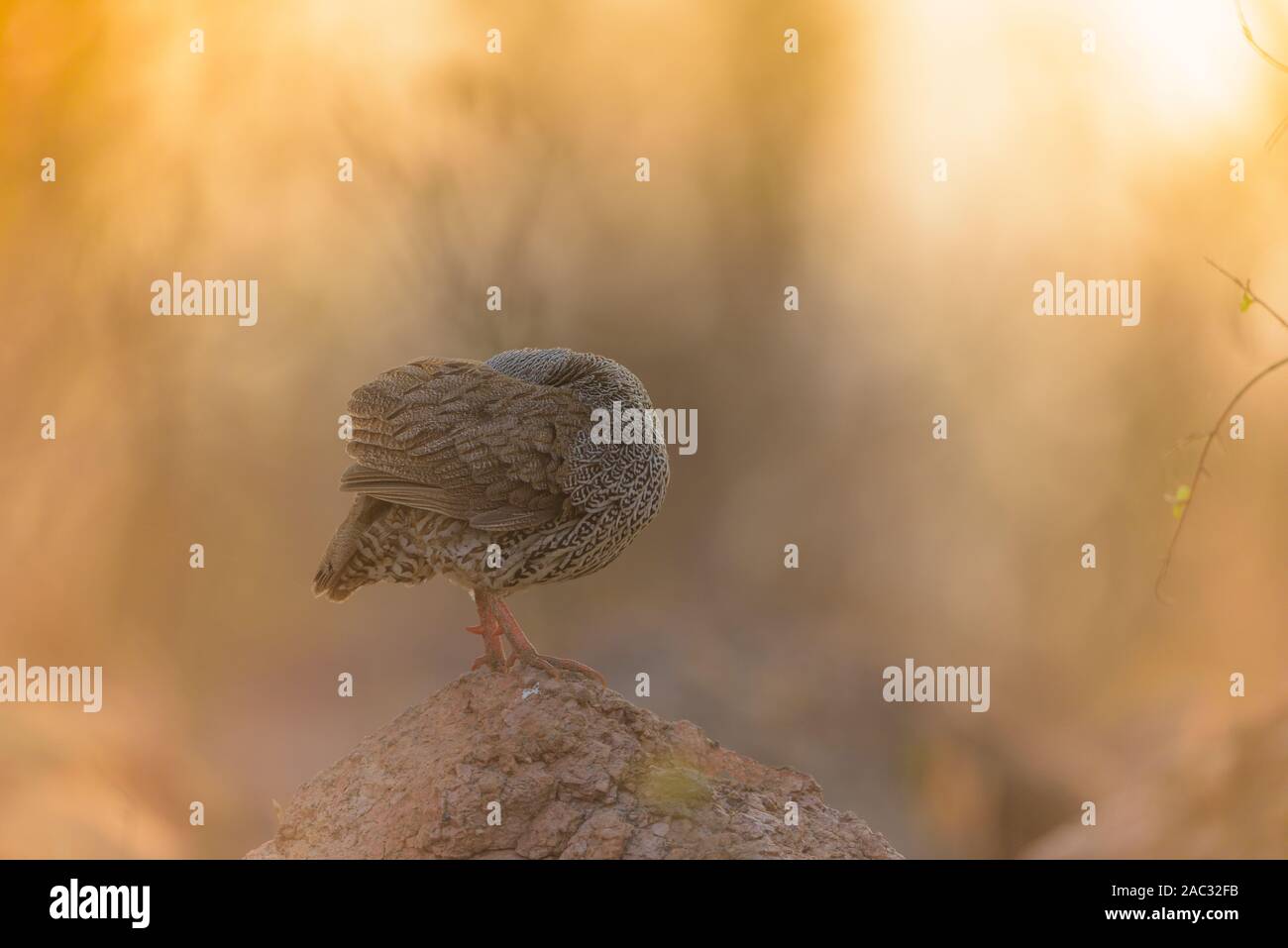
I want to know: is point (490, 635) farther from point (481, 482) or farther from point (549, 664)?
point (481, 482)

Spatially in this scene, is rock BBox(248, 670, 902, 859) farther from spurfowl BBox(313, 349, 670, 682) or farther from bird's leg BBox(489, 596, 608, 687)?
spurfowl BBox(313, 349, 670, 682)

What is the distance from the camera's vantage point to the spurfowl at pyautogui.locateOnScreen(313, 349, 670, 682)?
16.8 ft

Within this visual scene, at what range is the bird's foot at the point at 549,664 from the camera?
5312 millimetres

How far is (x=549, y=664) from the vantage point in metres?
5.33

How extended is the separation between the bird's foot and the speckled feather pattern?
1.06ft

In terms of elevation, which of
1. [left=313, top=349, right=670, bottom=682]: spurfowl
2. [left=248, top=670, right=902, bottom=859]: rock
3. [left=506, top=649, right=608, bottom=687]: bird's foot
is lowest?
[left=248, top=670, right=902, bottom=859]: rock

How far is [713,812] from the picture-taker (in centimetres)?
492

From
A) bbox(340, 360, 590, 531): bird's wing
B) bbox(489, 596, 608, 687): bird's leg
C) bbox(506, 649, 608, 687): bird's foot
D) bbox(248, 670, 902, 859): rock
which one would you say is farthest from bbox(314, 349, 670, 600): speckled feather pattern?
bbox(248, 670, 902, 859): rock

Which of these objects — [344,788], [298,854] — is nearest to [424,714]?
[344,788]

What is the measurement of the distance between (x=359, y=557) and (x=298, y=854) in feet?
4.40

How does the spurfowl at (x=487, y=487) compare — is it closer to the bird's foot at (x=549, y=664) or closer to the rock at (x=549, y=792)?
the bird's foot at (x=549, y=664)

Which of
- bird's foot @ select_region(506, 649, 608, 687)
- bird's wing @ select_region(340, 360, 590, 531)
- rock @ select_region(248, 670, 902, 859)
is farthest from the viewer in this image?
bird's foot @ select_region(506, 649, 608, 687)

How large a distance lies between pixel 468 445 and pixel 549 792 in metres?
1.49

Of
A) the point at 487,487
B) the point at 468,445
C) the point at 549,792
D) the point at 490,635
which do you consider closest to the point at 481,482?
the point at 487,487
